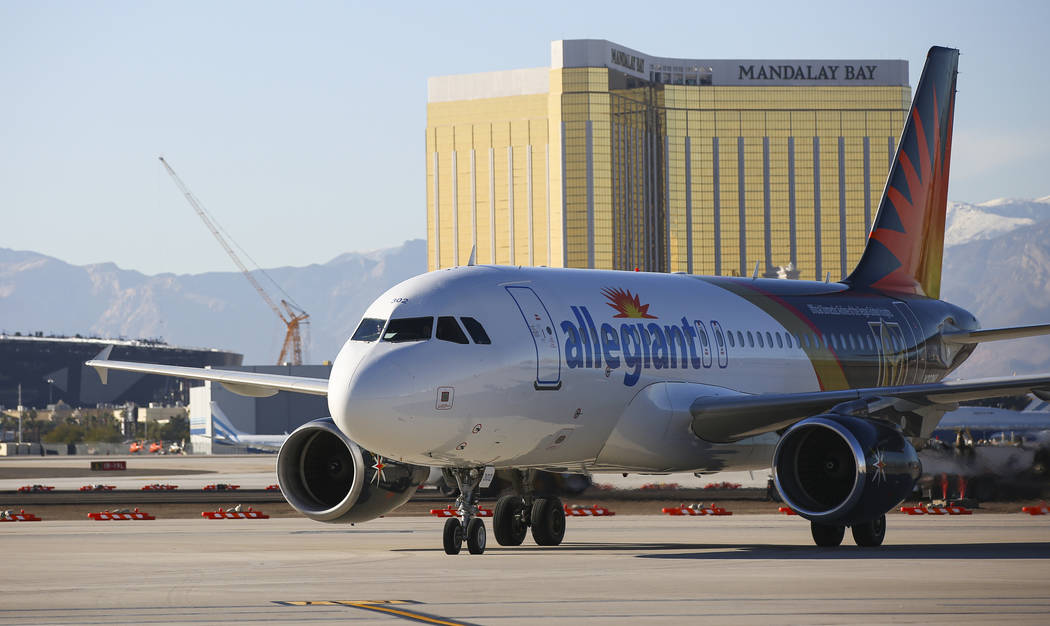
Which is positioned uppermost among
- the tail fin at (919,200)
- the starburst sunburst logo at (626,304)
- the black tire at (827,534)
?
the tail fin at (919,200)

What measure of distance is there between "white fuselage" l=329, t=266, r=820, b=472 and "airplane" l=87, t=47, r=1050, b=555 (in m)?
0.03

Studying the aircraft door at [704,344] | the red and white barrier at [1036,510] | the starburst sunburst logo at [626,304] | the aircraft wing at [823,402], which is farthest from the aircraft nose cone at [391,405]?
the red and white barrier at [1036,510]

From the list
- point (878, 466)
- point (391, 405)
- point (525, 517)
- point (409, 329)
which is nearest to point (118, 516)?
point (525, 517)

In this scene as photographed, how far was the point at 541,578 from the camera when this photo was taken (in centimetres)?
1959

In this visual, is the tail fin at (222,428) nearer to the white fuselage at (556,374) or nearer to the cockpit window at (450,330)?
the white fuselage at (556,374)

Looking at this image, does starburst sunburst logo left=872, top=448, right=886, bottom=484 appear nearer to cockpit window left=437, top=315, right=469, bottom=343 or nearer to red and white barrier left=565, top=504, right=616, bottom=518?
cockpit window left=437, top=315, right=469, bottom=343

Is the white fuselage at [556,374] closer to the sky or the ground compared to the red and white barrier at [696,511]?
closer to the sky

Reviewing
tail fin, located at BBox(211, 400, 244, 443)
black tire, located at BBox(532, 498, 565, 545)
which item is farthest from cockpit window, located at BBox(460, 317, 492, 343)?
tail fin, located at BBox(211, 400, 244, 443)

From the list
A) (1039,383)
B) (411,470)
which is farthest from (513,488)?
(1039,383)

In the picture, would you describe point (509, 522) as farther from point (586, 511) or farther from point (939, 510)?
point (939, 510)

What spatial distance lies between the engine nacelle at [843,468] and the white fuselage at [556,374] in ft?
8.05

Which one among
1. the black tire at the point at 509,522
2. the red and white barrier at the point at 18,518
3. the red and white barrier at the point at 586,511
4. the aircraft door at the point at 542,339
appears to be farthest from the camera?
the red and white barrier at the point at 18,518

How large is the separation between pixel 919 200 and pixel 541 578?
2184 cm

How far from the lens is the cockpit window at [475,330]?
23.7m
